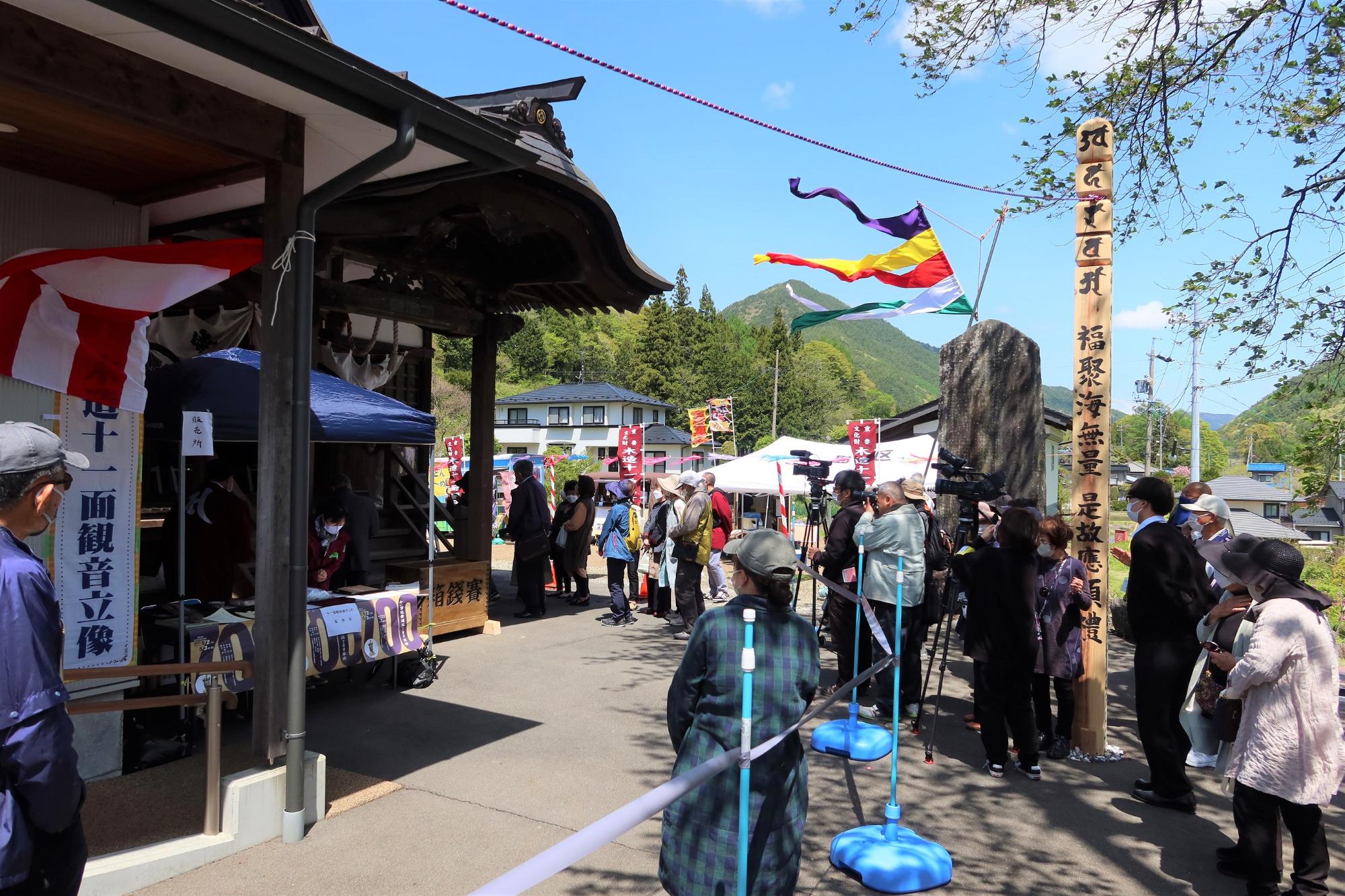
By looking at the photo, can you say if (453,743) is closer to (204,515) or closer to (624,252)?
(204,515)

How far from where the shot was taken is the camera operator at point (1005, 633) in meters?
5.16

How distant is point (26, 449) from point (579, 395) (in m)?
57.0

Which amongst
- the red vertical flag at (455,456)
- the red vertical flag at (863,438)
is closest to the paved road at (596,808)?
the red vertical flag at (863,438)

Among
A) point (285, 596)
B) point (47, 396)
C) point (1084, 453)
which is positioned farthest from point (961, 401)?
point (47, 396)

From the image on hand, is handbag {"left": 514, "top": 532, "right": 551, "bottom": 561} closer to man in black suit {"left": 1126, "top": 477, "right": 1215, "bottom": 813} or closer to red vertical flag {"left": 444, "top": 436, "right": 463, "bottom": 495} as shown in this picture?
man in black suit {"left": 1126, "top": 477, "right": 1215, "bottom": 813}

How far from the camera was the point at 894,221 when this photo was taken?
7.45 m

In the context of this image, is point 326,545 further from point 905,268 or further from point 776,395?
point 776,395

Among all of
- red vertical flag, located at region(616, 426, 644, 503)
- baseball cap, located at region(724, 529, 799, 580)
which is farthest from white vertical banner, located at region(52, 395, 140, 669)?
red vertical flag, located at region(616, 426, 644, 503)

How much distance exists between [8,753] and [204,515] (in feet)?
17.4

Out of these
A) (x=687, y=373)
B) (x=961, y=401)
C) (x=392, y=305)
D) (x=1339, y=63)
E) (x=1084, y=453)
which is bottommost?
(x=1084, y=453)

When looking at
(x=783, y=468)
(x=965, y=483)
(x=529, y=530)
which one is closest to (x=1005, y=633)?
(x=965, y=483)

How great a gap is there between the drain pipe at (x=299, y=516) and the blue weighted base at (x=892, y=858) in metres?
2.69

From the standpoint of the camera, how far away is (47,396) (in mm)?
4582

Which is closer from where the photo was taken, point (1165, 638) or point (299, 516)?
point (299, 516)
